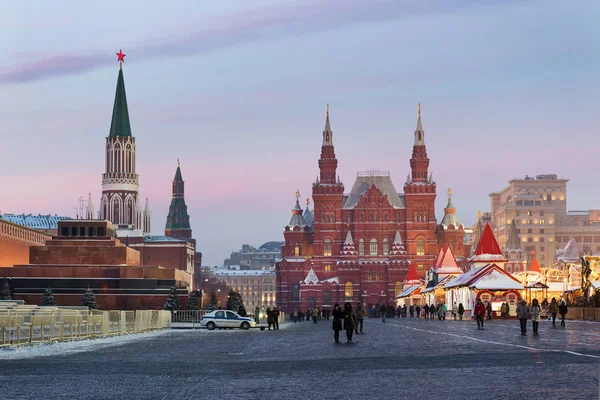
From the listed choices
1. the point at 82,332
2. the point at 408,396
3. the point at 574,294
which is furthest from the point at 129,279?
the point at 408,396

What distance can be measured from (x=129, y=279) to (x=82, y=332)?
61.1m

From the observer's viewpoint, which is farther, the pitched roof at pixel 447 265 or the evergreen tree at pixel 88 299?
the pitched roof at pixel 447 265

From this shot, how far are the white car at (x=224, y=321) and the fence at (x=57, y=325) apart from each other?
8968mm

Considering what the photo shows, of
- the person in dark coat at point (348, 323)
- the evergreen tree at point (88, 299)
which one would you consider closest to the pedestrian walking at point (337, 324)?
the person in dark coat at point (348, 323)

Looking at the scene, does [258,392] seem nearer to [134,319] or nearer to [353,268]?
[134,319]

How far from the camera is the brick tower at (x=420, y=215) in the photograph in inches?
6673

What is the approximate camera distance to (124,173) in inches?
7490

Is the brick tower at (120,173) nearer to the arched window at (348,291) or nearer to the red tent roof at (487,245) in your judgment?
the arched window at (348,291)

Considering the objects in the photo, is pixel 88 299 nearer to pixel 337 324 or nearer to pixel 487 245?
pixel 487 245

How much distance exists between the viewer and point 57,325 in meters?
41.2

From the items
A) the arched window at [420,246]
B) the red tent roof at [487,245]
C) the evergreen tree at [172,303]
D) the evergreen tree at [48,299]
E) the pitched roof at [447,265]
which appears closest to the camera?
the red tent roof at [487,245]

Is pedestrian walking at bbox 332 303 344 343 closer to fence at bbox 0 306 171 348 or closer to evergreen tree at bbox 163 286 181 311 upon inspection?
fence at bbox 0 306 171 348

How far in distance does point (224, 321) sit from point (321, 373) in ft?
153

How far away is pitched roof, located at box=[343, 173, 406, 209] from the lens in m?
177
